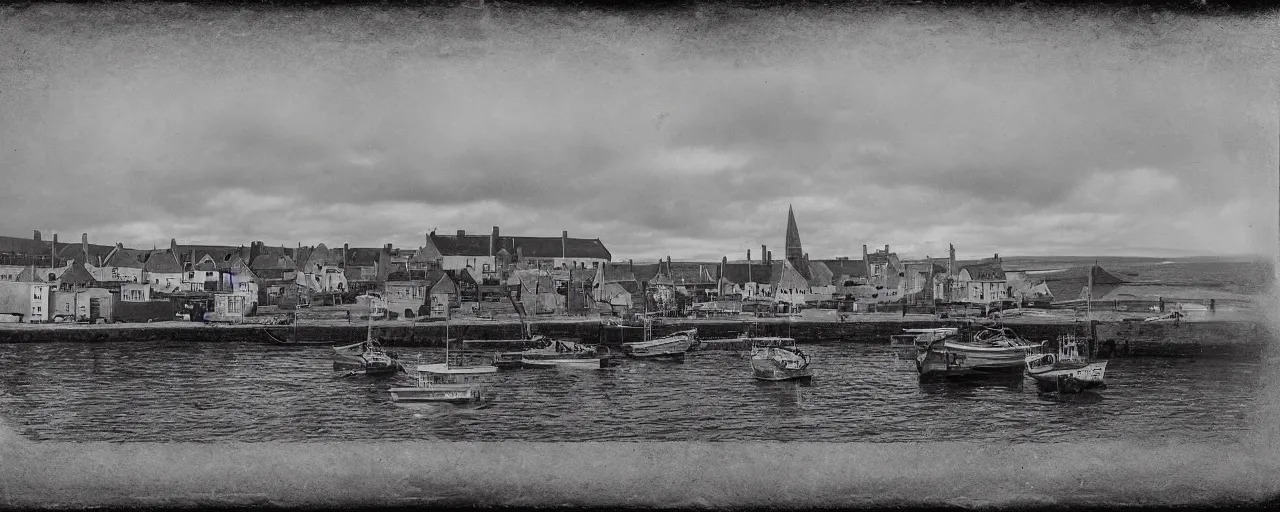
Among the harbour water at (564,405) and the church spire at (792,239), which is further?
the church spire at (792,239)

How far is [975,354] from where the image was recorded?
4.31 meters

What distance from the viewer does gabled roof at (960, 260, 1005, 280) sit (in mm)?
4066

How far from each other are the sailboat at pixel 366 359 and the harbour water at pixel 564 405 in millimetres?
74

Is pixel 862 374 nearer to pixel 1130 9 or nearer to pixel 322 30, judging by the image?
pixel 1130 9

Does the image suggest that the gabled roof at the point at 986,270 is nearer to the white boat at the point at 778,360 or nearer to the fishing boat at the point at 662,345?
the white boat at the point at 778,360

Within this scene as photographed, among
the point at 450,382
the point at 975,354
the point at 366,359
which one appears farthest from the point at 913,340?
the point at 366,359

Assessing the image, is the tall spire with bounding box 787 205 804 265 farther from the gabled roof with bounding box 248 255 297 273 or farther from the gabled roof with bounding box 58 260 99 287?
the gabled roof with bounding box 58 260 99 287

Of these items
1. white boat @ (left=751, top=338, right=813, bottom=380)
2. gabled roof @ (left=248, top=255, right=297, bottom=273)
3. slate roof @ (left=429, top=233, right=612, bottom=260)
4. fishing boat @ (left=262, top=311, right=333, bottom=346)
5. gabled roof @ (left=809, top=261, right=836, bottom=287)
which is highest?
slate roof @ (left=429, top=233, right=612, bottom=260)

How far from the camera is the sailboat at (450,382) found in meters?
3.96

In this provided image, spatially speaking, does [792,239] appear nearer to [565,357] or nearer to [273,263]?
[565,357]

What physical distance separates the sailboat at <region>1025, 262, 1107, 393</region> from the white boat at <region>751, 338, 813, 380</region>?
162 cm

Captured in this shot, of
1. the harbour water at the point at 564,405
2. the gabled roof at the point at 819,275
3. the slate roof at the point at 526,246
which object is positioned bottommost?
the harbour water at the point at 564,405

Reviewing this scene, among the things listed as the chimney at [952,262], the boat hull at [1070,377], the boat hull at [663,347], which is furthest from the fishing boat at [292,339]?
the boat hull at [1070,377]

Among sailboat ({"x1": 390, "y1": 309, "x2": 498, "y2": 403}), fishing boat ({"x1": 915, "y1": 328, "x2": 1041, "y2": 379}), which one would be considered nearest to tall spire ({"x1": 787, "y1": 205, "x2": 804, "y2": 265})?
fishing boat ({"x1": 915, "y1": 328, "x2": 1041, "y2": 379})
